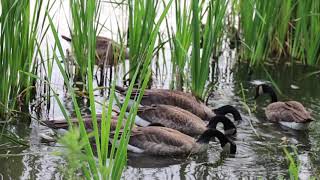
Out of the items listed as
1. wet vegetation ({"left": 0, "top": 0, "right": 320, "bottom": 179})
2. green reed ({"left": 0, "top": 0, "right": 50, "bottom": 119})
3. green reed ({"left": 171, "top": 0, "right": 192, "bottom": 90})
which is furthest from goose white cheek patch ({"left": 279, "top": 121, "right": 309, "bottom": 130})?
green reed ({"left": 0, "top": 0, "right": 50, "bottom": 119})

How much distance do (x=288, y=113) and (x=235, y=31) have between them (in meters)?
3.52

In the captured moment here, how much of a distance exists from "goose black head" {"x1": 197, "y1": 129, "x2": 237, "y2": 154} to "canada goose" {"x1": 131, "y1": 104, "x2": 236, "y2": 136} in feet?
1.96

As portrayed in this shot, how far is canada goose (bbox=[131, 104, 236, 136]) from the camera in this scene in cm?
862

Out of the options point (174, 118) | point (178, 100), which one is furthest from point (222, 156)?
point (178, 100)

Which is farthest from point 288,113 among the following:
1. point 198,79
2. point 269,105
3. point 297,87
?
point 297,87

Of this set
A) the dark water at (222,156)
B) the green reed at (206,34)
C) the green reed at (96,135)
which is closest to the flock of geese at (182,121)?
the dark water at (222,156)

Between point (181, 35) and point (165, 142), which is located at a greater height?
point (181, 35)

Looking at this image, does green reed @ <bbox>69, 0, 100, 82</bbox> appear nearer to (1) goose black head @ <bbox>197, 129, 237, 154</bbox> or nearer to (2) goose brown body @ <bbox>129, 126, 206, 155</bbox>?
(2) goose brown body @ <bbox>129, 126, 206, 155</bbox>

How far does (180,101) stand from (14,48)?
2.35 metres

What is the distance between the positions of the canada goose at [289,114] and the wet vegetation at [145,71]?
14 cm

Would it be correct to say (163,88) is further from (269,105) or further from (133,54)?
(269,105)

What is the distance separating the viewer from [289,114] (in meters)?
8.92

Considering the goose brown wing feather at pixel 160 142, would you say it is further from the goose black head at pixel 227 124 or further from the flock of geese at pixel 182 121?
the goose black head at pixel 227 124

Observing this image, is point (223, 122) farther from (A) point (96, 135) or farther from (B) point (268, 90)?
(A) point (96, 135)
